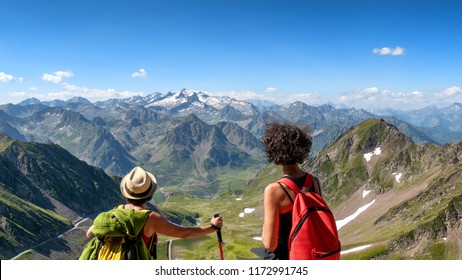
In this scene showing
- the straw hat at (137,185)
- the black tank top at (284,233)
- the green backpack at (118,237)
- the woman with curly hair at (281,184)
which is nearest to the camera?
the green backpack at (118,237)

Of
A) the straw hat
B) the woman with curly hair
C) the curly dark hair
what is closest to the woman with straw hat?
the straw hat

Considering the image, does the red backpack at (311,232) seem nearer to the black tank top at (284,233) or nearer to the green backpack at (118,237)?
the black tank top at (284,233)

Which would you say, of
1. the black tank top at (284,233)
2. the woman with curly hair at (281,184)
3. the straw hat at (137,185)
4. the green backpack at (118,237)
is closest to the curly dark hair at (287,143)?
the woman with curly hair at (281,184)

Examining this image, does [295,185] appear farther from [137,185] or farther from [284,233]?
[137,185]

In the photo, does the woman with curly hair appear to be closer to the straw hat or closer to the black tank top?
the black tank top
